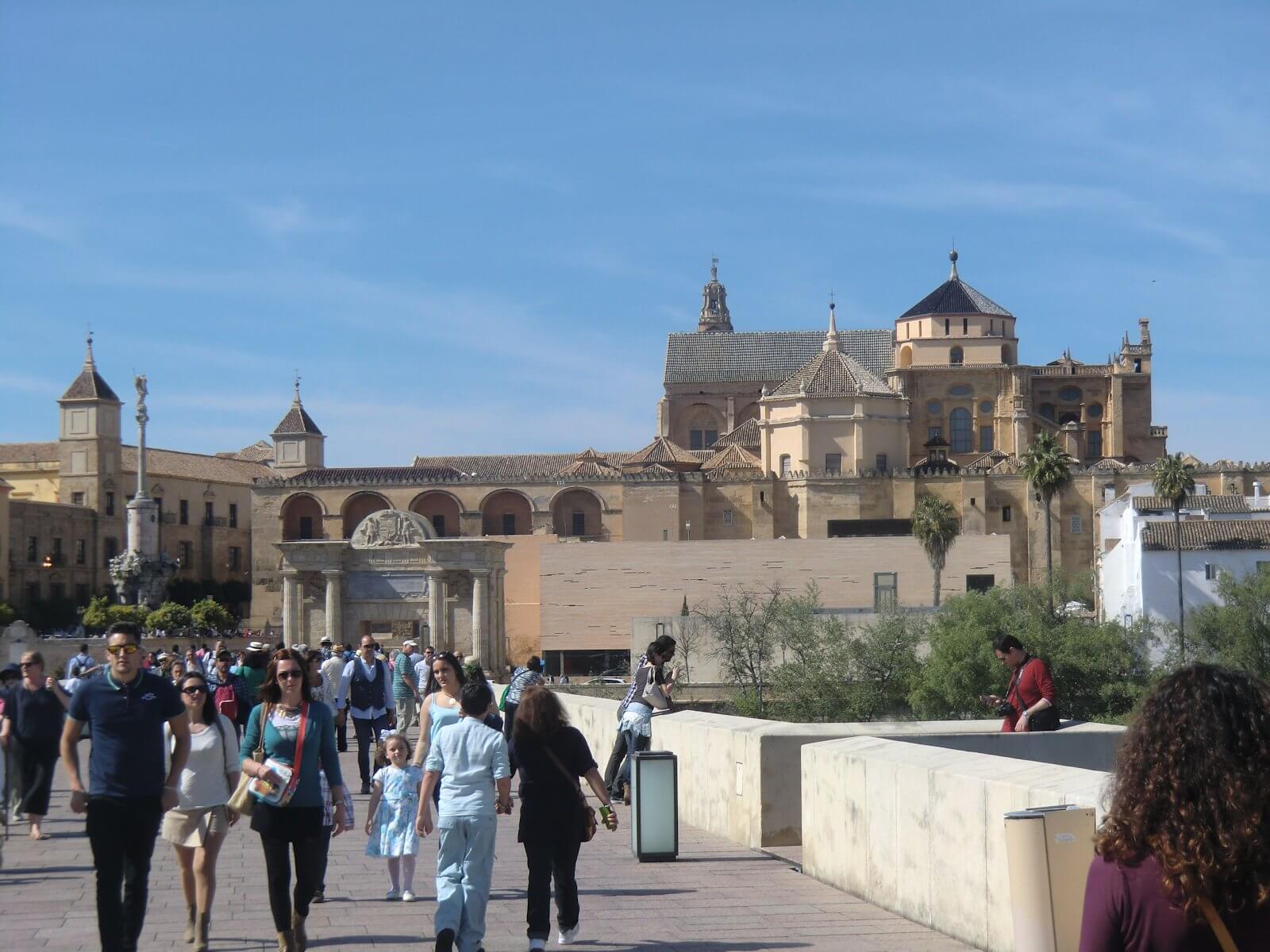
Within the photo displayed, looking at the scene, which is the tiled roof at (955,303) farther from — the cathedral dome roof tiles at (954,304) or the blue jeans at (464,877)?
the blue jeans at (464,877)

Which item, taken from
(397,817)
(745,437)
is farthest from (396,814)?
(745,437)

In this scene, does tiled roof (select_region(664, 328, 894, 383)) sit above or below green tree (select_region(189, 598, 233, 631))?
above

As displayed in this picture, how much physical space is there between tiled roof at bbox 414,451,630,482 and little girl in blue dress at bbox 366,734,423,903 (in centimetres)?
6623

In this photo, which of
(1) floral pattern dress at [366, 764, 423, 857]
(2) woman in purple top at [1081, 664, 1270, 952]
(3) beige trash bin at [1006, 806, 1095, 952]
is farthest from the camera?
(1) floral pattern dress at [366, 764, 423, 857]

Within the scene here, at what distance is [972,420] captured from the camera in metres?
78.6

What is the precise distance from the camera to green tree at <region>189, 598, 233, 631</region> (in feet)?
205

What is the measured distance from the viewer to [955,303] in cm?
8156

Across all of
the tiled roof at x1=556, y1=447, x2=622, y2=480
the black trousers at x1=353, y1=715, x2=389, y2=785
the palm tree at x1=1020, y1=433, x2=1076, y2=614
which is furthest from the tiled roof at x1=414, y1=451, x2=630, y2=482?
the black trousers at x1=353, y1=715, x2=389, y2=785

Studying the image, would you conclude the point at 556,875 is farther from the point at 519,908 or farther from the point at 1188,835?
the point at 1188,835

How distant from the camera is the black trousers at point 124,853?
7.03 meters

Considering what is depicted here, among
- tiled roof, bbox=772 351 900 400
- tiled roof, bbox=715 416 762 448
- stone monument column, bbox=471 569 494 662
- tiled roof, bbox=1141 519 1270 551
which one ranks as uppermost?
tiled roof, bbox=772 351 900 400

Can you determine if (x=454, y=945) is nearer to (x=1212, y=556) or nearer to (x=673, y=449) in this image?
(x=1212, y=556)

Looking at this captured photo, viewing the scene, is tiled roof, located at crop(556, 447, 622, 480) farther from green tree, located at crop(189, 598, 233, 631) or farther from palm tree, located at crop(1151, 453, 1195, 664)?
palm tree, located at crop(1151, 453, 1195, 664)

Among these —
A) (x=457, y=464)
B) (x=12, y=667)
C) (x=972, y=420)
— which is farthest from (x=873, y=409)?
(x=12, y=667)
